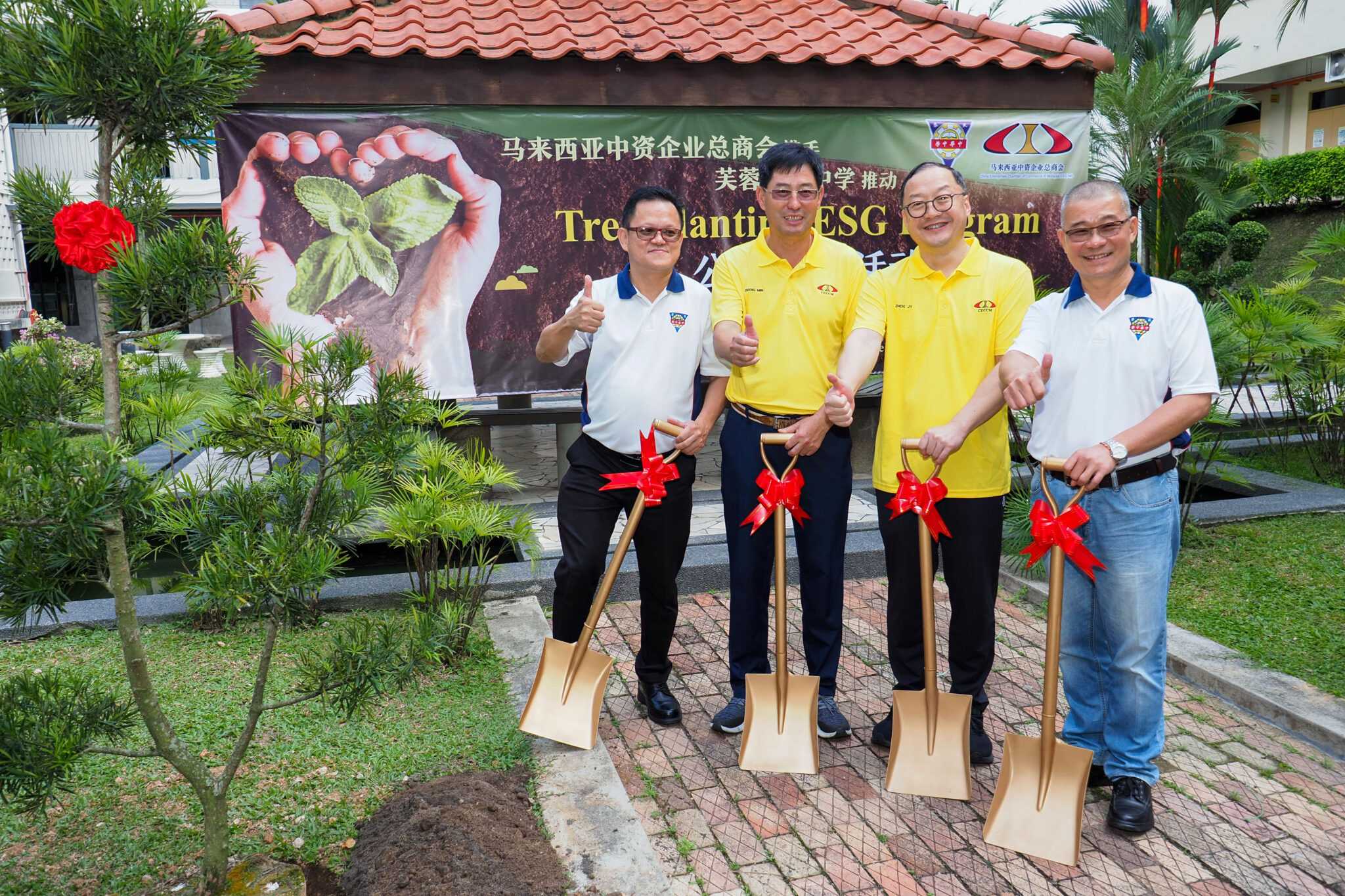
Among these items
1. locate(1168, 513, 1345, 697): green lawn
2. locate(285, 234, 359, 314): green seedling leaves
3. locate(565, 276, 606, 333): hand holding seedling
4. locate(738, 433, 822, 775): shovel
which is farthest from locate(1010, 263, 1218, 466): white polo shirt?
locate(285, 234, 359, 314): green seedling leaves

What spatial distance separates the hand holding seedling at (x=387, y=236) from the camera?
6.14 metres

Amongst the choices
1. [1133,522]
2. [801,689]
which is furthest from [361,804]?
[1133,522]

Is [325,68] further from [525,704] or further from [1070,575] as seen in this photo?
[1070,575]

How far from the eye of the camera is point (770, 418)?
3537mm

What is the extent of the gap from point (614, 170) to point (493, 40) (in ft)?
3.57

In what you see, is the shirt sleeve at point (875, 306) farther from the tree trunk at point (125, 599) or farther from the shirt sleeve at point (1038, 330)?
the tree trunk at point (125, 599)

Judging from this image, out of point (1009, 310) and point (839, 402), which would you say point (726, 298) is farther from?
point (1009, 310)

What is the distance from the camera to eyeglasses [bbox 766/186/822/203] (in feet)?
11.1

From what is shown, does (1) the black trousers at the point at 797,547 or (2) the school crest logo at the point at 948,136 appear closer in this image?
(1) the black trousers at the point at 797,547

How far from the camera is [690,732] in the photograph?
12.4ft

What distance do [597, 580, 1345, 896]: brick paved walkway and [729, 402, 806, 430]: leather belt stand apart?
120 cm

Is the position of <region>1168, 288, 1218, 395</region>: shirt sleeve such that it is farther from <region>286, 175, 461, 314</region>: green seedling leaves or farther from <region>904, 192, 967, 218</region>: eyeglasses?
<region>286, 175, 461, 314</region>: green seedling leaves

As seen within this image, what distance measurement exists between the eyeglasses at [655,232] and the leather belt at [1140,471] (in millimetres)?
1543

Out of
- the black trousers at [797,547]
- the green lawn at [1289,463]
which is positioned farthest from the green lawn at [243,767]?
the green lawn at [1289,463]
